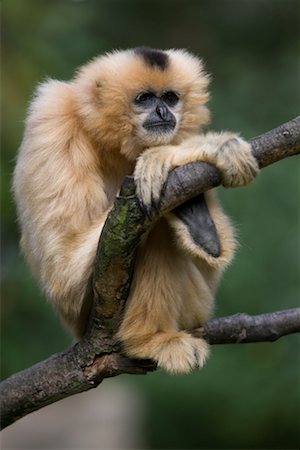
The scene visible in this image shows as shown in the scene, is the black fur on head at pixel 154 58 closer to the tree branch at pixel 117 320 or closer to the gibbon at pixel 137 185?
the gibbon at pixel 137 185

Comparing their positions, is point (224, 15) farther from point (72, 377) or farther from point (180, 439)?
point (72, 377)

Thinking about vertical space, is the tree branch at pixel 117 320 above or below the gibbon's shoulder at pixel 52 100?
below

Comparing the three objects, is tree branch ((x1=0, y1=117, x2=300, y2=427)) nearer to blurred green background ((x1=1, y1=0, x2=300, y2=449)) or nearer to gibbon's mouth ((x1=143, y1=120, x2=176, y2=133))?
gibbon's mouth ((x1=143, y1=120, x2=176, y2=133))

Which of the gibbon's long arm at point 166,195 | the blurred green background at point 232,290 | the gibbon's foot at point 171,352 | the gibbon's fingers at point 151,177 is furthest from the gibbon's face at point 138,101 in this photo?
the blurred green background at point 232,290

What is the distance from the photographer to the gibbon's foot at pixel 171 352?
3.99 meters

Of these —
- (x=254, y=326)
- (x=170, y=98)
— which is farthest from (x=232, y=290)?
(x=170, y=98)

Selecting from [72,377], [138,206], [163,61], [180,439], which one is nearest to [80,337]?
[72,377]

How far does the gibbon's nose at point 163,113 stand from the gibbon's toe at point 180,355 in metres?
1.11

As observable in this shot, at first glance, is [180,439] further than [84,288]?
Yes

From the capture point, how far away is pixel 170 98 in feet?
14.8

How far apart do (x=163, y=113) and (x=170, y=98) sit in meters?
0.18

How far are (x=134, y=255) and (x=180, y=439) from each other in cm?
526

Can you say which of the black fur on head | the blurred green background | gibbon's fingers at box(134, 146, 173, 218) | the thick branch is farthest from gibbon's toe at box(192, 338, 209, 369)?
the blurred green background

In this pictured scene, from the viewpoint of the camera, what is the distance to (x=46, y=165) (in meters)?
4.16
